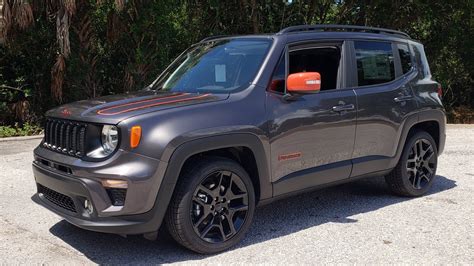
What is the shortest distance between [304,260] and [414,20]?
12298 mm

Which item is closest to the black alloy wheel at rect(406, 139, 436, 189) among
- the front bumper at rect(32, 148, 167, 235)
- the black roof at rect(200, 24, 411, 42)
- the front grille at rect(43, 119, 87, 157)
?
the black roof at rect(200, 24, 411, 42)

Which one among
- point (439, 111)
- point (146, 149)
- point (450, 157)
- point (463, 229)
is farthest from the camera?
point (450, 157)

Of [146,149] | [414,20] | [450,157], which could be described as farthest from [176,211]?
[414,20]

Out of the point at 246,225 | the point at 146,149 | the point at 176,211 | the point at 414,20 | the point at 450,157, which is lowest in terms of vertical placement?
Result: the point at 450,157

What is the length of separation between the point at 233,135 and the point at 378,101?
1970 millimetres

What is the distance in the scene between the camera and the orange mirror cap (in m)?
3.71

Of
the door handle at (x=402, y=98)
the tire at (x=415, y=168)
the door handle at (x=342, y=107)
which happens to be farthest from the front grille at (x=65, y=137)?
the tire at (x=415, y=168)

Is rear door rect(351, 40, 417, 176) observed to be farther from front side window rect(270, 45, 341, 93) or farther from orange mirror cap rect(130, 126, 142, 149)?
orange mirror cap rect(130, 126, 142, 149)

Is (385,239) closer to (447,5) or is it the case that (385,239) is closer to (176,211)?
(176,211)

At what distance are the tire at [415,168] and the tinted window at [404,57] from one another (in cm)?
77

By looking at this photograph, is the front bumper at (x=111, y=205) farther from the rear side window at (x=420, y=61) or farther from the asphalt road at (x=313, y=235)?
the rear side window at (x=420, y=61)

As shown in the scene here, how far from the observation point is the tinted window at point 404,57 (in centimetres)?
589

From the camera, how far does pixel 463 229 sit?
4836 millimetres

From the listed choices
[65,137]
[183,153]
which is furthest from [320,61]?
[65,137]
